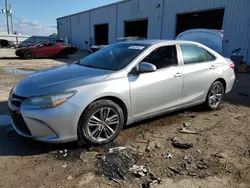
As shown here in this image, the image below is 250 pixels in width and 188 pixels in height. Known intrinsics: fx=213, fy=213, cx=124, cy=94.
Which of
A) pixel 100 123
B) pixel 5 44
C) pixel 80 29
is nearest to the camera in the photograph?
pixel 100 123

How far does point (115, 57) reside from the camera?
3852 mm

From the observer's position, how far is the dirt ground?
2520 mm

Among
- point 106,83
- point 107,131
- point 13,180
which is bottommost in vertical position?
point 13,180

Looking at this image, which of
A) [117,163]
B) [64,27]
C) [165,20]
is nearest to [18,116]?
[117,163]

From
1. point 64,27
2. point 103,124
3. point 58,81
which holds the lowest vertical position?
point 103,124

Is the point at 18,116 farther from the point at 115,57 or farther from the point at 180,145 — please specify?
the point at 180,145

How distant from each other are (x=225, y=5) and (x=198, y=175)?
44.7 ft

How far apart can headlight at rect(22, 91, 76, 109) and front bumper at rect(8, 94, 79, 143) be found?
0.05 m

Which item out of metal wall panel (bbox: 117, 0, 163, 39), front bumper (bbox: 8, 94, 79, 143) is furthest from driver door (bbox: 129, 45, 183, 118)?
metal wall panel (bbox: 117, 0, 163, 39)

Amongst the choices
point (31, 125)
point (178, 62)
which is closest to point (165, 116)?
point (178, 62)

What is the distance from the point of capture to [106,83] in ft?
10.1

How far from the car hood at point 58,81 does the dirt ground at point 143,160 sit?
2.91 feet

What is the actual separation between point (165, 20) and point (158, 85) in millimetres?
15813

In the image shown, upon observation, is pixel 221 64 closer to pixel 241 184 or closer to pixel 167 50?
pixel 167 50
